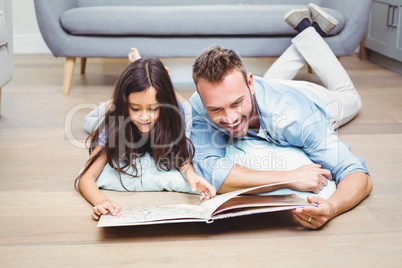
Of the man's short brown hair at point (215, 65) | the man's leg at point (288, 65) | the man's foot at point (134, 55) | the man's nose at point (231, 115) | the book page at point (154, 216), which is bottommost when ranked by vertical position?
the book page at point (154, 216)

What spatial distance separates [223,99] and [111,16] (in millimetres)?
1526

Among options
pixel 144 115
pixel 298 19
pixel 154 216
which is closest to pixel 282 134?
pixel 144 115

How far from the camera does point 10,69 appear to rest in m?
2.32

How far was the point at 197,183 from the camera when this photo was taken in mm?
1402

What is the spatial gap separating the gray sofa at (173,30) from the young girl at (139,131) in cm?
122

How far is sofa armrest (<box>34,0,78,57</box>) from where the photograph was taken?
265cm

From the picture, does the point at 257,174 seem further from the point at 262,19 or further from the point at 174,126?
the point at 262,19

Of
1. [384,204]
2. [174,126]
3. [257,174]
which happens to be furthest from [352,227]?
[174,126]

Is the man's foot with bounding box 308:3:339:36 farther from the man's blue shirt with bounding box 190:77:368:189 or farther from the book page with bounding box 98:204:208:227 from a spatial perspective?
the book page with bounding box 98:204:208:227

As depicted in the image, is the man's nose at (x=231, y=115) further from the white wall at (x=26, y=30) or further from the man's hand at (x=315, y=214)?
the white wall at (x=26, y=30)

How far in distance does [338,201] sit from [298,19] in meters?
1.41

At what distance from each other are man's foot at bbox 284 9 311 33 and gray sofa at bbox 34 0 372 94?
0.20 m

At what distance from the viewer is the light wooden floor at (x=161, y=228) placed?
112 centimetres

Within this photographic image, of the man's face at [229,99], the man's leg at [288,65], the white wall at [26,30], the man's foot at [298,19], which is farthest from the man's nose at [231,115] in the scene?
the white wall at [26,30]
